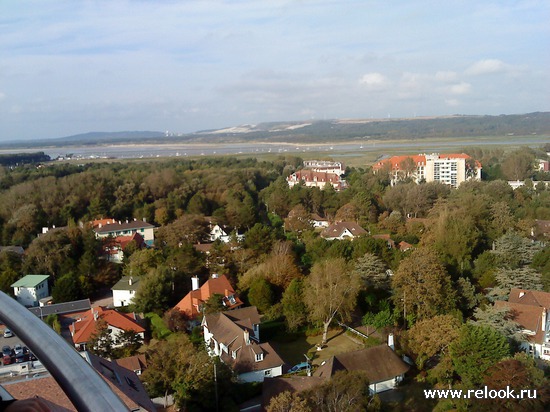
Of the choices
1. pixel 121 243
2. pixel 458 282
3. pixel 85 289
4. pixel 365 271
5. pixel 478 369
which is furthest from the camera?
pixel 121 243

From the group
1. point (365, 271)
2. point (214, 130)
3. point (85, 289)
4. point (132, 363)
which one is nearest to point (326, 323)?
point (365, 271)

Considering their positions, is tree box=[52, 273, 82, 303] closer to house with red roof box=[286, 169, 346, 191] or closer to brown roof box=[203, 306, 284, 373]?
brown roof box=[203, 306, 284, 373]

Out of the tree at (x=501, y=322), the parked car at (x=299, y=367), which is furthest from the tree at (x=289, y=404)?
the tree at (x=501, y=322)

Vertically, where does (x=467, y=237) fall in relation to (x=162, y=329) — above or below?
above

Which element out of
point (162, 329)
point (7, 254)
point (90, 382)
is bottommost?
point (162, 329)

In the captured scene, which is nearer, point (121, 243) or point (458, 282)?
point (458, 282)

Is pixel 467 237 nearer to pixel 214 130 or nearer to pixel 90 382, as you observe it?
pixel 90 382

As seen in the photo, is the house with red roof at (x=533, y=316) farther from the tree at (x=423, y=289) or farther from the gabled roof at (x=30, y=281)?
the gabled roof at (x=30, y=281)
